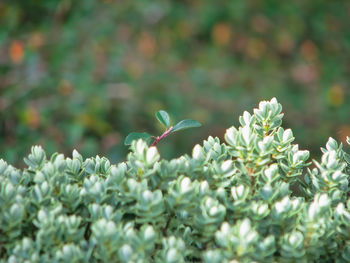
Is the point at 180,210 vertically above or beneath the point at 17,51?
beneath

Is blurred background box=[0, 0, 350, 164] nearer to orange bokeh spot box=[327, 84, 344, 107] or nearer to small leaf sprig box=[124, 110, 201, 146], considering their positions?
orange bokeh spot box=[327, 84, 344, 107]

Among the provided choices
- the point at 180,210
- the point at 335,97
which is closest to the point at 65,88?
the point at 335,97

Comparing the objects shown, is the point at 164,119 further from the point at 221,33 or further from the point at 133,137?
the point at 221,33

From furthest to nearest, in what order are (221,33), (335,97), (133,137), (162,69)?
(221,33) < (335,97) < (162,69) < (133,137)

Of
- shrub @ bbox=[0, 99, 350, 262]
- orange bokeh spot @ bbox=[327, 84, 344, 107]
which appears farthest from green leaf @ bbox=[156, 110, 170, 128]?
orange bokeh spot @ bbox=[327, 84, 344, 107]

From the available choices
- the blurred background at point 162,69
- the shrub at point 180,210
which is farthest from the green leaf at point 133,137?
the blurred background at point 162,69

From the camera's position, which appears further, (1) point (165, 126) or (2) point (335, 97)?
(2) point (335, 97)

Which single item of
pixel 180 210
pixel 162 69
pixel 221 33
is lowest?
pixel 180 210

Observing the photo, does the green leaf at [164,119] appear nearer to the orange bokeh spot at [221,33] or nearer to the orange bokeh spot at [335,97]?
the orange bokeh spot at [221,33]
